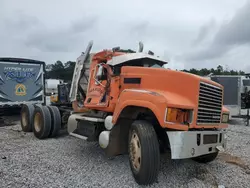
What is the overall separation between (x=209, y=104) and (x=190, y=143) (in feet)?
2.95

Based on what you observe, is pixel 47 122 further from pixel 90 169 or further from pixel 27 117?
pixel 90 169

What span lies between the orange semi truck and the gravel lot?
1.32ft

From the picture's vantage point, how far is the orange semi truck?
4375 mm

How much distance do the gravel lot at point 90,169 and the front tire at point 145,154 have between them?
→ 1.12ft

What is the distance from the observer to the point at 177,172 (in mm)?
5453

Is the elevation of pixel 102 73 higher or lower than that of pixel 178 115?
higher

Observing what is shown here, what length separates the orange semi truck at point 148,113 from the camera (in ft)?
14.4

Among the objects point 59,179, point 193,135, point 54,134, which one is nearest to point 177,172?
point 193,135

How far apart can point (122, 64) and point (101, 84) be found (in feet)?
2.40

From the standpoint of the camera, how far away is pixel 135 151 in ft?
15.6

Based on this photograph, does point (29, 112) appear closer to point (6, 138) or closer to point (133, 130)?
point (6, 138)

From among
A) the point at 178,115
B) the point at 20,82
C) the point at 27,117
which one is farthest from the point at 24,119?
the point at 178,115

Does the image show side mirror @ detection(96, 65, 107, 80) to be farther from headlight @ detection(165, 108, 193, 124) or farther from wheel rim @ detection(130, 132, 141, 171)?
headlight @ detection(165, 108, 193, 124)

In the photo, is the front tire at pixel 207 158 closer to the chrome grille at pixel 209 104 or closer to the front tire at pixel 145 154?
the chrome grille at pixel 209 104
